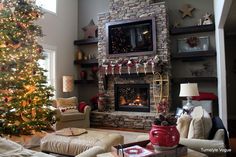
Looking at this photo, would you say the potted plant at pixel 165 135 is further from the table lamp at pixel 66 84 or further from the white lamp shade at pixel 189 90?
the table lamp at pixel 66 84

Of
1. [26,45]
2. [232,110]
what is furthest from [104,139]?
[232,110]

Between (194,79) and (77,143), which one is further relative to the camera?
(194,79)

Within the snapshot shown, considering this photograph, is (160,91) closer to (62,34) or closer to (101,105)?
(101,105)

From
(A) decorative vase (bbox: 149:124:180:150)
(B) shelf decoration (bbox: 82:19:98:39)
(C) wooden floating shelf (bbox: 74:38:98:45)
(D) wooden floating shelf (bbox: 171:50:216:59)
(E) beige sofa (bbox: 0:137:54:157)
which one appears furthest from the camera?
(B) shelf decoration (bbox: 82:19:98:39)

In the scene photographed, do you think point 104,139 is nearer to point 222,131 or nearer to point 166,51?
point 222,131

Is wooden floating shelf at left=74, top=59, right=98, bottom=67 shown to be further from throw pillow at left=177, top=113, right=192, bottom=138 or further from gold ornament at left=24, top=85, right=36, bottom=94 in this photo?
throw pillow at left=177, top=113, right=192, bottom=138

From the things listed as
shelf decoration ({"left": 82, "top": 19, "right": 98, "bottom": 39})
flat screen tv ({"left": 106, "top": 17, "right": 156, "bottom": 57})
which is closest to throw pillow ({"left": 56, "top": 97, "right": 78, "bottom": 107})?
flat screen tv ({"left": 106, "top": 17, "right": 156, "bottom": 57})

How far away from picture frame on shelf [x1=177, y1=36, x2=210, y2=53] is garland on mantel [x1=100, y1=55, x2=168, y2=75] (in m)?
0.72

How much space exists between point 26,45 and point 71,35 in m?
3.21

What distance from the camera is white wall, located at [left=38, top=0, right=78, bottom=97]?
625cm

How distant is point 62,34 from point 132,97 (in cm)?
291

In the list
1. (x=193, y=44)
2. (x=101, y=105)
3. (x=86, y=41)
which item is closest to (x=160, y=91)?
(x=193, y=44)

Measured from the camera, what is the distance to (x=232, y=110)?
6957 mm

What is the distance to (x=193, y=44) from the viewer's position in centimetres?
596
